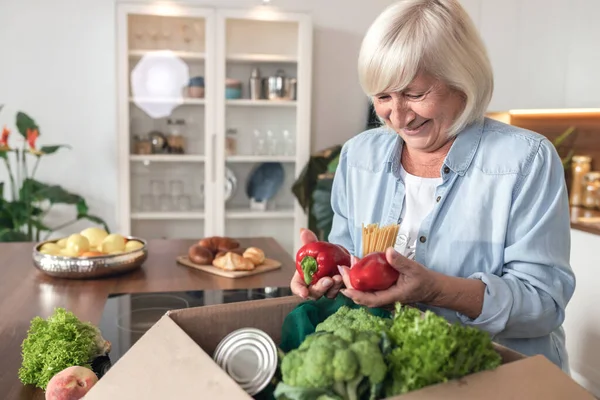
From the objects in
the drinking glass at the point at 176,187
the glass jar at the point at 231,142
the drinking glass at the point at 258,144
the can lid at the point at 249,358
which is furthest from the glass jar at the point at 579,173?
the can lid at the point at 249,358

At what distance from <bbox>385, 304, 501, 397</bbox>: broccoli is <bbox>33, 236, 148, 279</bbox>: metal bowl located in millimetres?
1377

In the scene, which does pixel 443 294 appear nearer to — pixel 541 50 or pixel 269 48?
pixel 541 50

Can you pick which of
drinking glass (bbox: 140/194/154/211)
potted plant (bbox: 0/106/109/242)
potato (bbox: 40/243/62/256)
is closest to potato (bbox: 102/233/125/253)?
potato (bbox: 40/243/62/256)

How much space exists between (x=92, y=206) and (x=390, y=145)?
342 centimetres

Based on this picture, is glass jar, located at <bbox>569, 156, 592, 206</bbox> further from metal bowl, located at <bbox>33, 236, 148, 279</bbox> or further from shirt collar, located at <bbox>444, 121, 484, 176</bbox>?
metal bowl, located at <bbox>33, 236, 148, 279</bbox>

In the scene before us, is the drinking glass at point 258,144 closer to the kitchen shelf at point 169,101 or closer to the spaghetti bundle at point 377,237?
the kitchen shelf at point 169,101

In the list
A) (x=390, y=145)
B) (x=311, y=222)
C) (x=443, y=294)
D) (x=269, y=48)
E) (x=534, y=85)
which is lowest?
(x=311, y=222)

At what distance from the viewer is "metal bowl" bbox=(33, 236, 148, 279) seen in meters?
1.91

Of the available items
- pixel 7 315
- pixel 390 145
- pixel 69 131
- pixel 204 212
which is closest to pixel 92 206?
pixel 69 131

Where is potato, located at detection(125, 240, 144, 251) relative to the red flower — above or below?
below

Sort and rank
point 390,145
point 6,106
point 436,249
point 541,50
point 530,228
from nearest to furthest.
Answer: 1. point 530,228
2. point 436,249
3. point 390,145
4. point 541,50
5. point 6,106

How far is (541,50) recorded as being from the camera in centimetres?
354

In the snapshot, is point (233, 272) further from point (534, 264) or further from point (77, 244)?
point (534, 264)

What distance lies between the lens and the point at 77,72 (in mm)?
4285
